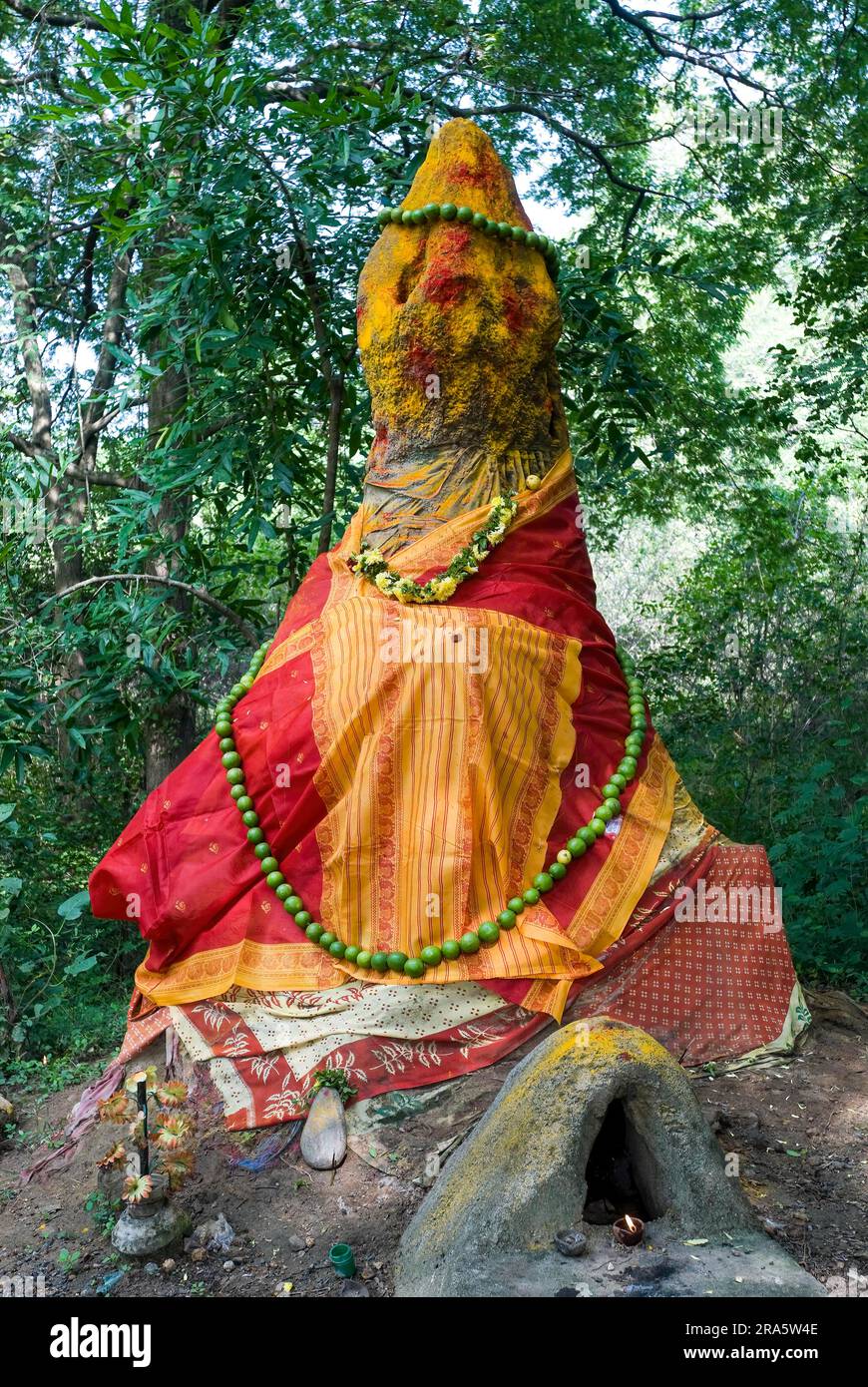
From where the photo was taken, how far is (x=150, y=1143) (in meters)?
2.97

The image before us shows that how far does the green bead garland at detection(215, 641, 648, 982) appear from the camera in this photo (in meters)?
3.27

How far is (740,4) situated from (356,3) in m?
2.23

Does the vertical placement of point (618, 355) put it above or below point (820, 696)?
above

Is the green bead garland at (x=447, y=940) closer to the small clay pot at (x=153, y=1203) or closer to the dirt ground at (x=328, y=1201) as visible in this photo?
the dirt ground at (x=328, y=1201)

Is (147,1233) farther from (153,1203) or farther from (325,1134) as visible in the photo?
(325,1134)

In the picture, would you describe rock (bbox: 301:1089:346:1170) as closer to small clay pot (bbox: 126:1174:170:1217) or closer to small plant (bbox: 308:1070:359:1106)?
small plant (bbox: 308:1070:359:1106)

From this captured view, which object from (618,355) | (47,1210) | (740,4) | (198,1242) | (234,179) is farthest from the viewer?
(740,4)

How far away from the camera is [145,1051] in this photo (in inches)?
140

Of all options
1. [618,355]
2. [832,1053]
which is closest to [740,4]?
[618,355]

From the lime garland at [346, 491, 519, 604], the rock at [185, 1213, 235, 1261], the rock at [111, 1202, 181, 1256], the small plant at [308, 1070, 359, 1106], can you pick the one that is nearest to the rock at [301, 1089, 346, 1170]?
the small plant at [308, 1070, 359, 1106]

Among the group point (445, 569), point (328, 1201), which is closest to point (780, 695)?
point (445, 569)

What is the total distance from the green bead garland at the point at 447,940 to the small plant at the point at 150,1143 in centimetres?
59

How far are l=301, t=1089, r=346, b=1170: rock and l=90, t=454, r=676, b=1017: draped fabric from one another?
322 mm
